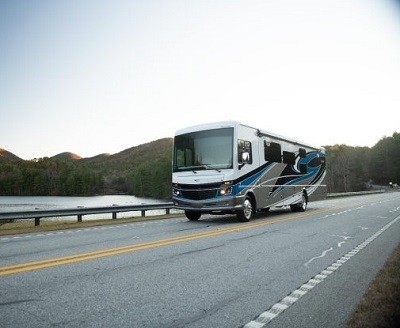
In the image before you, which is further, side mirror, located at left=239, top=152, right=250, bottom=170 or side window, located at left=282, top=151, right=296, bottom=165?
side window, located at left=282, top=151, right=296, bottom=165

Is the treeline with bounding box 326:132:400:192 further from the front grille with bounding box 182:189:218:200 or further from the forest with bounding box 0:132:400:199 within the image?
the front grille with bounding box 182:189:218:200

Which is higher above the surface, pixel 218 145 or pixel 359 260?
pixel 218 145

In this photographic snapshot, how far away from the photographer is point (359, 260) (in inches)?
279

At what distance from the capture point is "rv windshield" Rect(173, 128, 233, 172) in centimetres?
1370

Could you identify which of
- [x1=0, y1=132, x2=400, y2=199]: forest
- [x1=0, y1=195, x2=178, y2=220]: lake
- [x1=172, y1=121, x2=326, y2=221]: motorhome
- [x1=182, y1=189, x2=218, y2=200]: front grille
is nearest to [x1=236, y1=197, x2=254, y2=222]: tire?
[x1=172, y1=121, x2=326, y2=221]: motorhome

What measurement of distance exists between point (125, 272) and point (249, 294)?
2075 millimetres

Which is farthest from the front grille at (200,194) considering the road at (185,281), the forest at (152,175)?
the forest at (152,175)

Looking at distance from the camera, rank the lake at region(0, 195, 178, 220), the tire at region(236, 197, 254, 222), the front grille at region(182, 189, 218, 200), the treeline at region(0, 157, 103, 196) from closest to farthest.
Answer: the front grille at region(182, 189, 218, 200) < the tire at region(236, 197, 254, 222) < the lake at region(0, 195, 178, 220) < the treeline at region(0, 157, 103, 196)

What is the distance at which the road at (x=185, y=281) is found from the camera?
3.82 metres

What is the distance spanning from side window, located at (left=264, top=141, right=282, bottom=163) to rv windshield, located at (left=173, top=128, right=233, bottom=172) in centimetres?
301

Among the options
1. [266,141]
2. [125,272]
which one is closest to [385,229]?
[266,141]

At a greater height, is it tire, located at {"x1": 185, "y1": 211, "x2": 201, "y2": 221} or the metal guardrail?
the metal guardrail

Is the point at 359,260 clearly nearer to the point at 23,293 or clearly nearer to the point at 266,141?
the point at 23,293

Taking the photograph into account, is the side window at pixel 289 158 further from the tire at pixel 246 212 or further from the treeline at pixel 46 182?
the treeline at pixel 46 182
